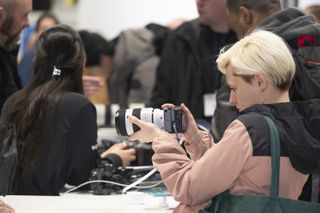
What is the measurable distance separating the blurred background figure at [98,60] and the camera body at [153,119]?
7.52 ft

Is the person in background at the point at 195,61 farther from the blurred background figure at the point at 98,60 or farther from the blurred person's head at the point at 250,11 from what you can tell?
the blurred person's head at the point at 250,11

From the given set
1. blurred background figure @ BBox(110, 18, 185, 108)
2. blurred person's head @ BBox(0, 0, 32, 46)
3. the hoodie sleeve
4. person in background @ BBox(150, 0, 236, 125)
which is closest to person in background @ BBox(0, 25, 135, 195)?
blurred person's head @ BBox(0, 0, 32, 46)

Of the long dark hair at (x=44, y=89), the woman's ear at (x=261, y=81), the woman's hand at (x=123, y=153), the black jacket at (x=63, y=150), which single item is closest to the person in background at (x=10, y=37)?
the long dark hair at (x=44, y=89)

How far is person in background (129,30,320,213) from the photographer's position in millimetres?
1992

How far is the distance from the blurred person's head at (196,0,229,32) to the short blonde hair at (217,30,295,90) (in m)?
2.00

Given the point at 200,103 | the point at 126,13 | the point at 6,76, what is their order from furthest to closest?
the point at 126,13 < the point at 200,103 < the point at 6,76

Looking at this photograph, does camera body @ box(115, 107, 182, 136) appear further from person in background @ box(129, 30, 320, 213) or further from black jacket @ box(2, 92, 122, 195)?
black jacket @ box(2, 92, 122, 195)

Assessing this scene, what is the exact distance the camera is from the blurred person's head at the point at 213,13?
4.09 meters

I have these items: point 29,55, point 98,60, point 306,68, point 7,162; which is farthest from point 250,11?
point 29,55

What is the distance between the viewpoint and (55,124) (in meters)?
2.80

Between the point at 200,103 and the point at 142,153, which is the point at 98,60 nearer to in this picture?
the point at 200,103

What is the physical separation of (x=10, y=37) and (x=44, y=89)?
20.5 inches

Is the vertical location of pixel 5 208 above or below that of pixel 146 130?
below

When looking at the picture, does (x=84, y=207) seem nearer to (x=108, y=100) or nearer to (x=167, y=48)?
(x=167, y=48)
